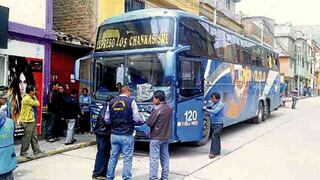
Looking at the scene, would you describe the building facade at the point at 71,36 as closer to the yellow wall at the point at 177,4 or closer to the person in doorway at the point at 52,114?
the person in doorway at the point at 52,114

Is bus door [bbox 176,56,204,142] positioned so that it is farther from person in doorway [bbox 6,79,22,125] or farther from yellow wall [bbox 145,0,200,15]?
yellow wall [bbox 145,0,200,15]

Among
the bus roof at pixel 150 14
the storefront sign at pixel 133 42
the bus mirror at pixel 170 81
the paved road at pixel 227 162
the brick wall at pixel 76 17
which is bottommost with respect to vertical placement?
the paved road at pixel 227 162

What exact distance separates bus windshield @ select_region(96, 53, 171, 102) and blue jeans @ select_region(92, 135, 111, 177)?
2399 millimetres

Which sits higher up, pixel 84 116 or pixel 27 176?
pixel 84 116

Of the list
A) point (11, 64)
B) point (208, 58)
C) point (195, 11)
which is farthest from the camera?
point (195, 11)

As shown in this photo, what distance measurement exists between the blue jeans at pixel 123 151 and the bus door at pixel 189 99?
311 cm

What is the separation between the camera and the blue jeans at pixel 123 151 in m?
6.63

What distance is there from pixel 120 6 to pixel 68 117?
6.35 m

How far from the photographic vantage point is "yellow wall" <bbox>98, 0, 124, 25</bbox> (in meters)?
Answer: 14.7

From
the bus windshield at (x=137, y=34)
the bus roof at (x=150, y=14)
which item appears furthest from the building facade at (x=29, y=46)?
the bus roof at (x=150, y=14)

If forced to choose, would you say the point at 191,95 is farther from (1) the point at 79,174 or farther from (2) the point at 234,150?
(1) the point at 79,174

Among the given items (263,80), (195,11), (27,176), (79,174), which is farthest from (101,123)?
(195,11)

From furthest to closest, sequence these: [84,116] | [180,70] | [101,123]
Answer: [84,116], [180,70], [101,123]

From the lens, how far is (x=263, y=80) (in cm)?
1820
